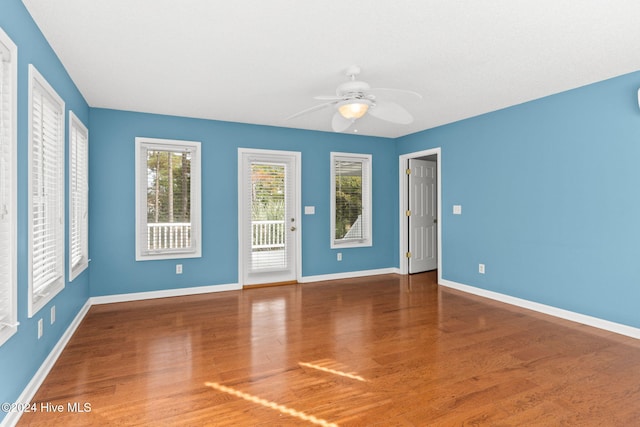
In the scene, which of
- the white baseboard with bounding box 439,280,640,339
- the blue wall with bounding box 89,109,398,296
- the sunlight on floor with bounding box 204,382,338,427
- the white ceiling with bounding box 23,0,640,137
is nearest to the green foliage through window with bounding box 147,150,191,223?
the blue wall with bounding box 89,109,398,296

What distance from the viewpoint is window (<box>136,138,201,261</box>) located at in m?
4.83

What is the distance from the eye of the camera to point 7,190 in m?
2.02

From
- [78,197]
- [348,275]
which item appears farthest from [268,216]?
[78,197]

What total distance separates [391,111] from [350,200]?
302 centimetres

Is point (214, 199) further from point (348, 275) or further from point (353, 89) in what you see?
point (353, 89)

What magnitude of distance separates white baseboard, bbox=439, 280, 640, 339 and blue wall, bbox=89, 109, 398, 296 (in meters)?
1.70

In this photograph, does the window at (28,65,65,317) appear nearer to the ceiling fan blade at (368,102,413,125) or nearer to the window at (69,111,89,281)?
the window at (69,111,89,281)

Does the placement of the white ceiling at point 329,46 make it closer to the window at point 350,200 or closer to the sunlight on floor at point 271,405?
the window at point 350,200

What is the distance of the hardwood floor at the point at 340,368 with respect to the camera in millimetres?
2186

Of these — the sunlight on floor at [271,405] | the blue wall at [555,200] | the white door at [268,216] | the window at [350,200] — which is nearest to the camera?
the sunlight on floor at [271,405]

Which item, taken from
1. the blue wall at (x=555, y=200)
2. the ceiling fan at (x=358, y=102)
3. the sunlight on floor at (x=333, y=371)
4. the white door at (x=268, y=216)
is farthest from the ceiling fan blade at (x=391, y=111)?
the white door at (x=268, y=216)

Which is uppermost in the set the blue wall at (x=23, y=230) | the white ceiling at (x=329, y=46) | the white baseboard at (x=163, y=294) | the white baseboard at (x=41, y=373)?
the white ceiling at (x=329, y=46)

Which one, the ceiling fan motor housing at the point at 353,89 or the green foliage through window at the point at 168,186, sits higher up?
the ceiling fan motor housing at the point at 353,89

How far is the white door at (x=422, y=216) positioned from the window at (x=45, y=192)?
509 cm
